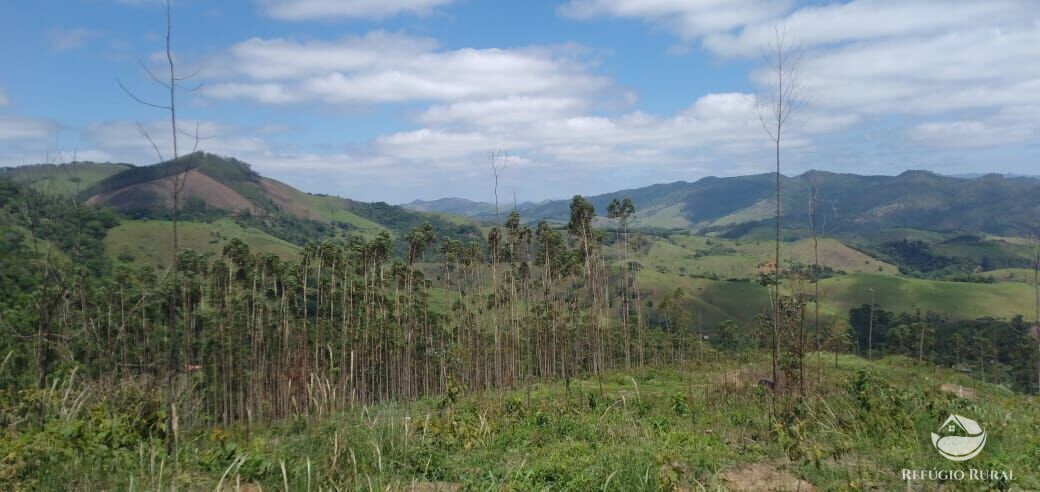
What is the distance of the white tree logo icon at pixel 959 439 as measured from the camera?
22.4ft

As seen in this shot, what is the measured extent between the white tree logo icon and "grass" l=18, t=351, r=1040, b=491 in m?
0.13

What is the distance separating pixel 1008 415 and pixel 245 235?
17230 cm

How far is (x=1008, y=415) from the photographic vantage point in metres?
8.08

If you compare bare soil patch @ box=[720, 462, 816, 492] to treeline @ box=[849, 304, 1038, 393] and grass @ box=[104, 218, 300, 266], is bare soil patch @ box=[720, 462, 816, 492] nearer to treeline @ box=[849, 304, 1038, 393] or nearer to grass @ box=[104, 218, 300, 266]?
treeline @ box=[849, 304, 1038, 393]

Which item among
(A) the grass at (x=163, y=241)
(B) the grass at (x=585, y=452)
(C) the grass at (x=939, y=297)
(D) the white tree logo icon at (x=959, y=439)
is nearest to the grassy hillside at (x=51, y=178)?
(B) the grass at (x=585, y=452)

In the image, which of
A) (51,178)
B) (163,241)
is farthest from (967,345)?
(163,241)

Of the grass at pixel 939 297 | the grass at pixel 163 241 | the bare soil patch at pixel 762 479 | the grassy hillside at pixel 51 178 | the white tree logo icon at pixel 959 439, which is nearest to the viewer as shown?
the bare soil patch at pixel 762 479

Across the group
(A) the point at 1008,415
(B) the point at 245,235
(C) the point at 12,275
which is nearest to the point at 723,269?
(B) the point at 245,235

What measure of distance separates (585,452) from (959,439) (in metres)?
4.81

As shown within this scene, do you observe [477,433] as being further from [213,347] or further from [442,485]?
[213,347]

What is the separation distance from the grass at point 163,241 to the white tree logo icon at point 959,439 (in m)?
113

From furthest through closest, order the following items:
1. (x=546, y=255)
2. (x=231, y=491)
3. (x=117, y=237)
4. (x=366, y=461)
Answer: (x=117, y=237), (x=546, y=255), (x=366, y=461), (x=231, y=491)

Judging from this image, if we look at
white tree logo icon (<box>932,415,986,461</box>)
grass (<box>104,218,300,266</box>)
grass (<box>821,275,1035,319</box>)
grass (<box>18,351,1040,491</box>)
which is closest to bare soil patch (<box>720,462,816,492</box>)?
grass (<box>18,351,1040,491</box>)

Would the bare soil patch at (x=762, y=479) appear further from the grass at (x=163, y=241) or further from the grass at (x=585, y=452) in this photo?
the grass at (x=163, y=241)
